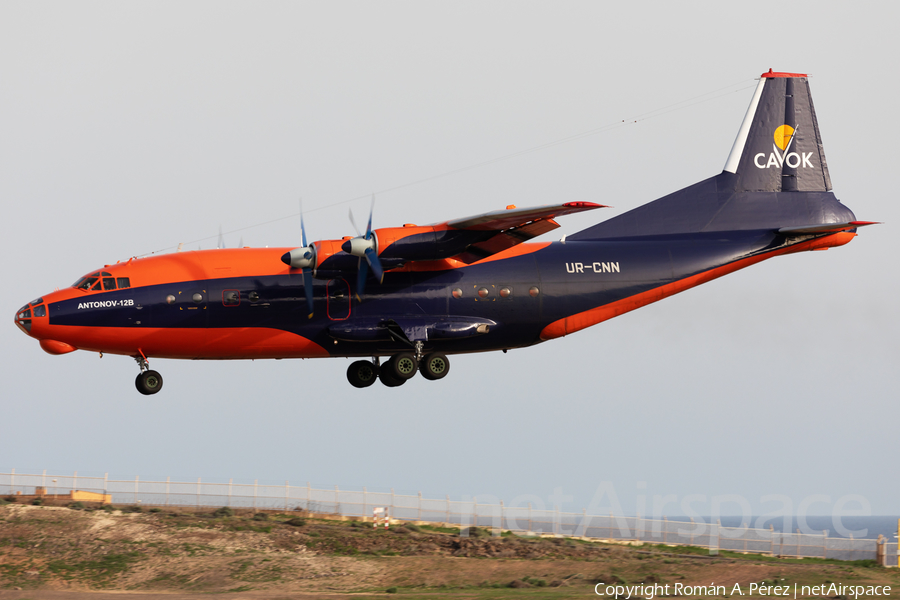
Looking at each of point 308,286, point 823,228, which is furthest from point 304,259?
point 823,228

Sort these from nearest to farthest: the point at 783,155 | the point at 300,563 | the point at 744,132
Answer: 1. the point at 300,563
2. the point at 783,155
3. the point at 744,132

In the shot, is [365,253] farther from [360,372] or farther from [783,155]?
[783,155]

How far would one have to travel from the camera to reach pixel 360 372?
3269cm

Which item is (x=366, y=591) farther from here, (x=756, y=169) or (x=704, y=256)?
(x=756, y=169)

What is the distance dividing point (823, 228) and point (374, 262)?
16671mm

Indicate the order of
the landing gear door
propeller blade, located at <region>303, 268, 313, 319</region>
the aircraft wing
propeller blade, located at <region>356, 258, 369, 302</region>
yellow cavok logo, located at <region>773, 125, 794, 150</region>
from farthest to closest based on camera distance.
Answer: yellow cavok logo, located at <region>773, 125, 794, 150</region> → the landing gear door → propeller blade, located at <region>303, 268, 313, 319</region> → propeller blade, located at <region>356, 258, 369, 302</region> → the aircraft wing

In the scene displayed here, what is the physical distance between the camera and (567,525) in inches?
1735

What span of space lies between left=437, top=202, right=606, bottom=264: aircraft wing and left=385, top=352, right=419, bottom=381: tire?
12.2ft

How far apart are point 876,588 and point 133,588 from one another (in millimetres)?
25862

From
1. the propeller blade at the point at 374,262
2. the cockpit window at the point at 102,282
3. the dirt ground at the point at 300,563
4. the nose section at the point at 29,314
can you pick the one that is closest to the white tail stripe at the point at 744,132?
the dirt ground at the point at 300,563

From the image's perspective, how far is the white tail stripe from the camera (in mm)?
37156

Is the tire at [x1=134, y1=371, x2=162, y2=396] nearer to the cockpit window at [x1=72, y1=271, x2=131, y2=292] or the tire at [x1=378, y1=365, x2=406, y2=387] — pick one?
the cockpit window at [x1=72, y1=271, x2=131, y2=292]

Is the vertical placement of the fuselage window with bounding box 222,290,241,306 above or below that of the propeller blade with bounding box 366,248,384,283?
below

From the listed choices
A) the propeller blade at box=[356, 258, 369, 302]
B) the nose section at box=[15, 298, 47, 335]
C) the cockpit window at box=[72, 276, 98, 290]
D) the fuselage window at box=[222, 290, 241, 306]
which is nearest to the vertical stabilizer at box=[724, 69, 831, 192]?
the propeller blade at box=[356, 258, 369, 302]
